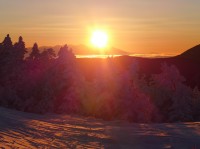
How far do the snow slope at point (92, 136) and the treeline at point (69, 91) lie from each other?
1487 centimetres

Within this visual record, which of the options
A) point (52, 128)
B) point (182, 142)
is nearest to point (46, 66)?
point (52, 128)

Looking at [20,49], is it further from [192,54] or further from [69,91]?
[192,54]

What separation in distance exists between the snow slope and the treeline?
48.8 ft

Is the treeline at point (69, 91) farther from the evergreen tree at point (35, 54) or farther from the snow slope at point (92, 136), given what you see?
the snow slope at point (92, 136)

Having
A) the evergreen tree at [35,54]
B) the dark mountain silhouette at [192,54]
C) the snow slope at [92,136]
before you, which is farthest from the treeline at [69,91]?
the dark mountain silhouette at [192,54]

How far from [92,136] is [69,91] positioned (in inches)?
853

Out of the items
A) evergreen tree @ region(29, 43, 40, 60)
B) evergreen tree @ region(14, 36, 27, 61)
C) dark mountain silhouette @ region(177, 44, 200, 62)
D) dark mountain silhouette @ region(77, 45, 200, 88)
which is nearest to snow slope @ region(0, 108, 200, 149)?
evergreen tree @ region(14, 36, 27, 61)

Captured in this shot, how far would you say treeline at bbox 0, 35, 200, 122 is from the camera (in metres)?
44.1

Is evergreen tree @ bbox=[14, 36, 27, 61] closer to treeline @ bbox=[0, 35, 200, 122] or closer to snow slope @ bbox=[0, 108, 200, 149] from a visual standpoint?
treeline @ bbox=[0, 35, 200, 122]

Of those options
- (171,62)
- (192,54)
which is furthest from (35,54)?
(192,54)

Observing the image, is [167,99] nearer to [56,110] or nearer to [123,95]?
[123,95]

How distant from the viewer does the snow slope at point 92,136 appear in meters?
21.4

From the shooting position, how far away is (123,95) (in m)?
45.4

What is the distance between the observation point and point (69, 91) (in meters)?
45.8
